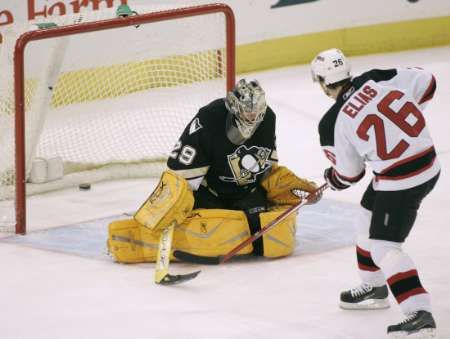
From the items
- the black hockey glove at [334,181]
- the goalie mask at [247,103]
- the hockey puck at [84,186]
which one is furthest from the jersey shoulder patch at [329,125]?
the hockey puck at [84,186]

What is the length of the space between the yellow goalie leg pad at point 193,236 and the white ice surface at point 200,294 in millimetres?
64

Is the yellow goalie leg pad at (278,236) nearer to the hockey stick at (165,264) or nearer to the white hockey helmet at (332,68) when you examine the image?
the hockey stick at (165,264)

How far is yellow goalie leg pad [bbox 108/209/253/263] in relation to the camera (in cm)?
472

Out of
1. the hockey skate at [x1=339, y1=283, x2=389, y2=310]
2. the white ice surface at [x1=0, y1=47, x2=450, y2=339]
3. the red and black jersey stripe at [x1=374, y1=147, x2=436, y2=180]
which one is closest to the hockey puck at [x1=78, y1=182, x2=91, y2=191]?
the white ice surface at [x1=0, y1=47, x2=450, y2=339]

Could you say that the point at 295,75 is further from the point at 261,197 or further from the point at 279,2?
the point at 261,197

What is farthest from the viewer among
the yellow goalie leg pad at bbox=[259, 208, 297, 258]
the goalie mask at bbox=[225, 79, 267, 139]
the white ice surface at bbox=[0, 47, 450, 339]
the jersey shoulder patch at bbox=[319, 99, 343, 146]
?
the yellow goalie leg pad at bbox=[259, 208, 297, 258]

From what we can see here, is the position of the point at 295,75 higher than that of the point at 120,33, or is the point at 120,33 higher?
the point at 120,33

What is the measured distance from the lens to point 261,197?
4961 mm

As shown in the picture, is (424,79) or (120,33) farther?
(120,33)

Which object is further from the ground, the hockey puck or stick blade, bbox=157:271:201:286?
stick blade, bbox=157:271:201:286

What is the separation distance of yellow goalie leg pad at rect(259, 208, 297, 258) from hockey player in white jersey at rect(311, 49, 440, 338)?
0.81m

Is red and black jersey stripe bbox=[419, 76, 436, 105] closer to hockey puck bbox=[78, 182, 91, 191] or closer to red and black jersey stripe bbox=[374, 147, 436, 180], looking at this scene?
red and black jersey stripe bbox=[374, 147, 436, 180]

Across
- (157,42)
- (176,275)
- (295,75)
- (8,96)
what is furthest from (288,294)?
(295,75)

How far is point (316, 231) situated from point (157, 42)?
1610mm
